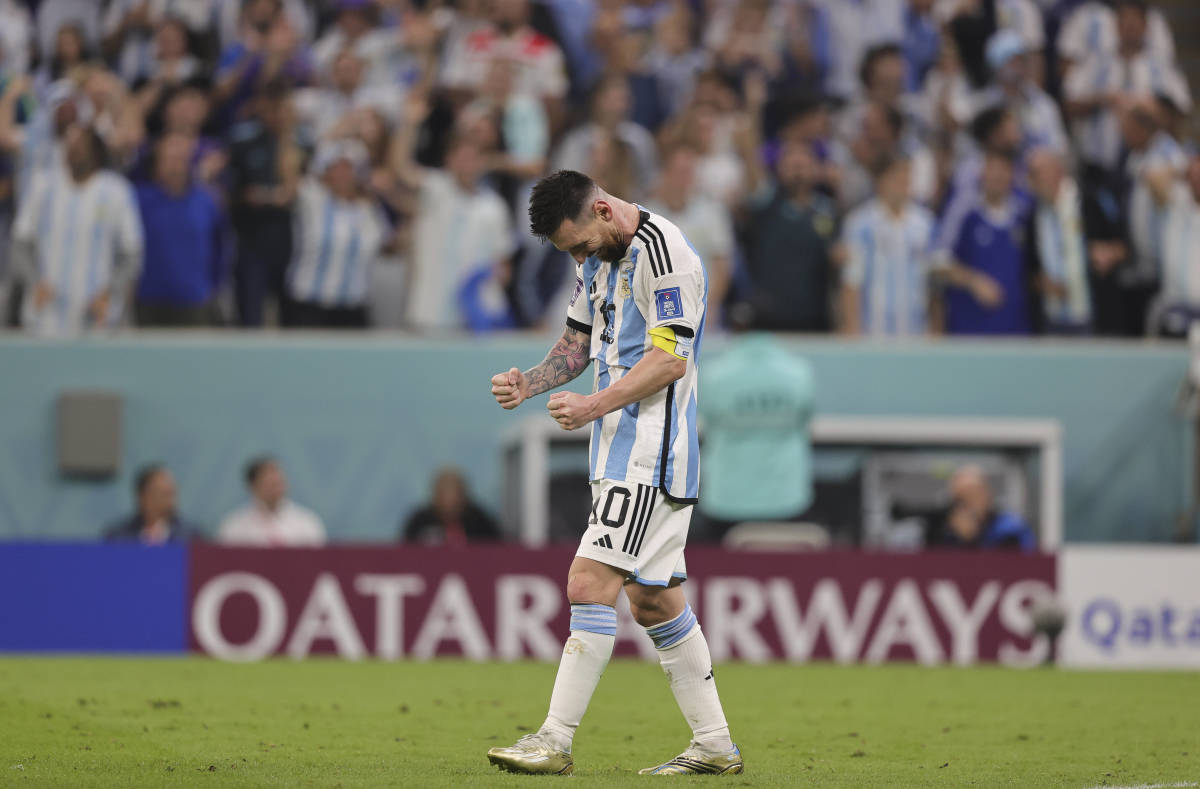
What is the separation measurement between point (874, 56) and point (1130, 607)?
533 cm

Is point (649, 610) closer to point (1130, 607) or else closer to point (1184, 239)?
point (1130, 607)

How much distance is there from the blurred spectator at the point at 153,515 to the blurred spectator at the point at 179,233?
1518 millimetres

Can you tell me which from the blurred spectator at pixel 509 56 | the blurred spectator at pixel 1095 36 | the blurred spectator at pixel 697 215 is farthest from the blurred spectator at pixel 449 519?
the blurred spectator at pixel 1095 36

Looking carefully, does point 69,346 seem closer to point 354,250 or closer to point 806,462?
point 354,250

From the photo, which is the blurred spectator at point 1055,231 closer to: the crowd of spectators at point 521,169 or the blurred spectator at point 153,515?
the crowd of spectators at point 521,169

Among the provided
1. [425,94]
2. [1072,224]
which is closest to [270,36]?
[425,94]

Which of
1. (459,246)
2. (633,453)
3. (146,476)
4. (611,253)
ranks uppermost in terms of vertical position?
(459,246)

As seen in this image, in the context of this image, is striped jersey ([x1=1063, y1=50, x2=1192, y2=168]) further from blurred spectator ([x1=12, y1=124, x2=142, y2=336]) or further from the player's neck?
the player's neck

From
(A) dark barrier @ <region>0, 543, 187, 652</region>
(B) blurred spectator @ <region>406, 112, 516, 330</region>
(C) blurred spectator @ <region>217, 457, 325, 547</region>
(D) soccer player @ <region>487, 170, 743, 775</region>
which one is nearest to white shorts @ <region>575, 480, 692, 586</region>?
(D) soccer player @ <region>487, 170, 743, 775</region>

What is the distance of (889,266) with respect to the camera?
14.4m

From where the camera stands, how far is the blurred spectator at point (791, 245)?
14.1 meters

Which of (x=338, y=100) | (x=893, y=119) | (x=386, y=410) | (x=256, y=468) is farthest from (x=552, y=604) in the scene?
(x=893, y=119)

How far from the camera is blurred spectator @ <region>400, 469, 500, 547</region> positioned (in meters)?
13.8

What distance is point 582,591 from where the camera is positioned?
625cm
